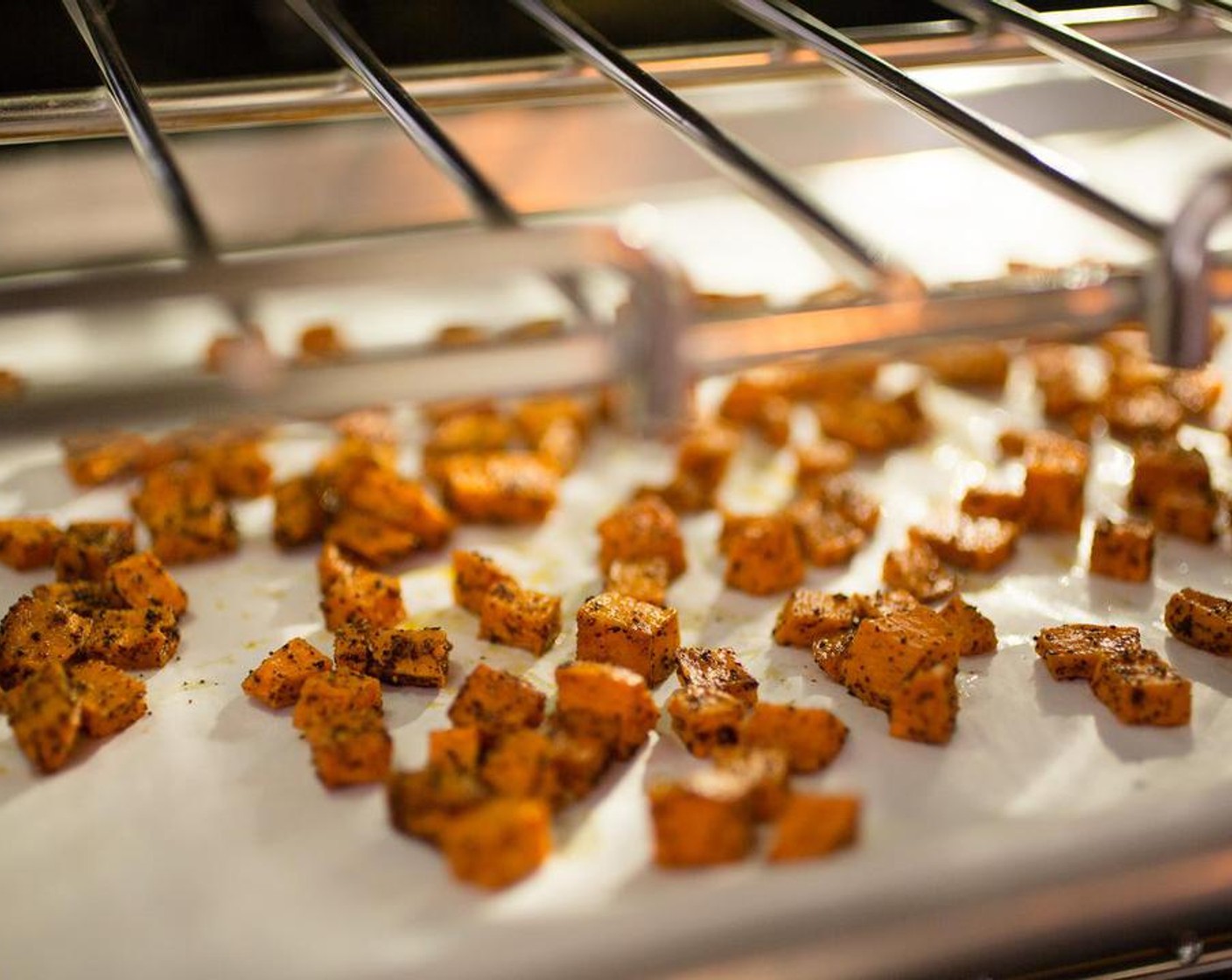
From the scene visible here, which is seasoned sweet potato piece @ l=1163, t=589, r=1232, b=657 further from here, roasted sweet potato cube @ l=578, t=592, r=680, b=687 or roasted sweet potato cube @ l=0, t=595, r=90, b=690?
roasted sweet potato cube @ l=0, t=595, r=90, b=690

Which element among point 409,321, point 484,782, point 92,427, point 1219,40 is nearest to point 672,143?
point 409,321

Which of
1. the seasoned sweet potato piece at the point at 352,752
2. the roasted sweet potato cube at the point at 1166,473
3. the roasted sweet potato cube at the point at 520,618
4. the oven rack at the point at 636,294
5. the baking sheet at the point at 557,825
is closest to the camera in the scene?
the oven rack at the point at 636,294

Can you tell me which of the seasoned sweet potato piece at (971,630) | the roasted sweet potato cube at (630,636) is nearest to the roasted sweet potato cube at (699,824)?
the roasted sweet potato cube at (630,636)

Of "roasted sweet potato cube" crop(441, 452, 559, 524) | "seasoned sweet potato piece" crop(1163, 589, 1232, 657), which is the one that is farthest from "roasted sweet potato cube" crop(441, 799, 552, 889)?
"seasoned sweet potato piece" crop(1163, 589, 1232, 657)

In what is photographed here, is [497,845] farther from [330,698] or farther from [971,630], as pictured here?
[971,630]

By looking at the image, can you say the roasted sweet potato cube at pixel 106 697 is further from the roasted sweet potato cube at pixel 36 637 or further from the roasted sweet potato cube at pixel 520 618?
the roasted sweet potato cube at pixel 520 618

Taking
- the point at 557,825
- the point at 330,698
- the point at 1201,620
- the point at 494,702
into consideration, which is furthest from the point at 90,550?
the point at 1201,620
